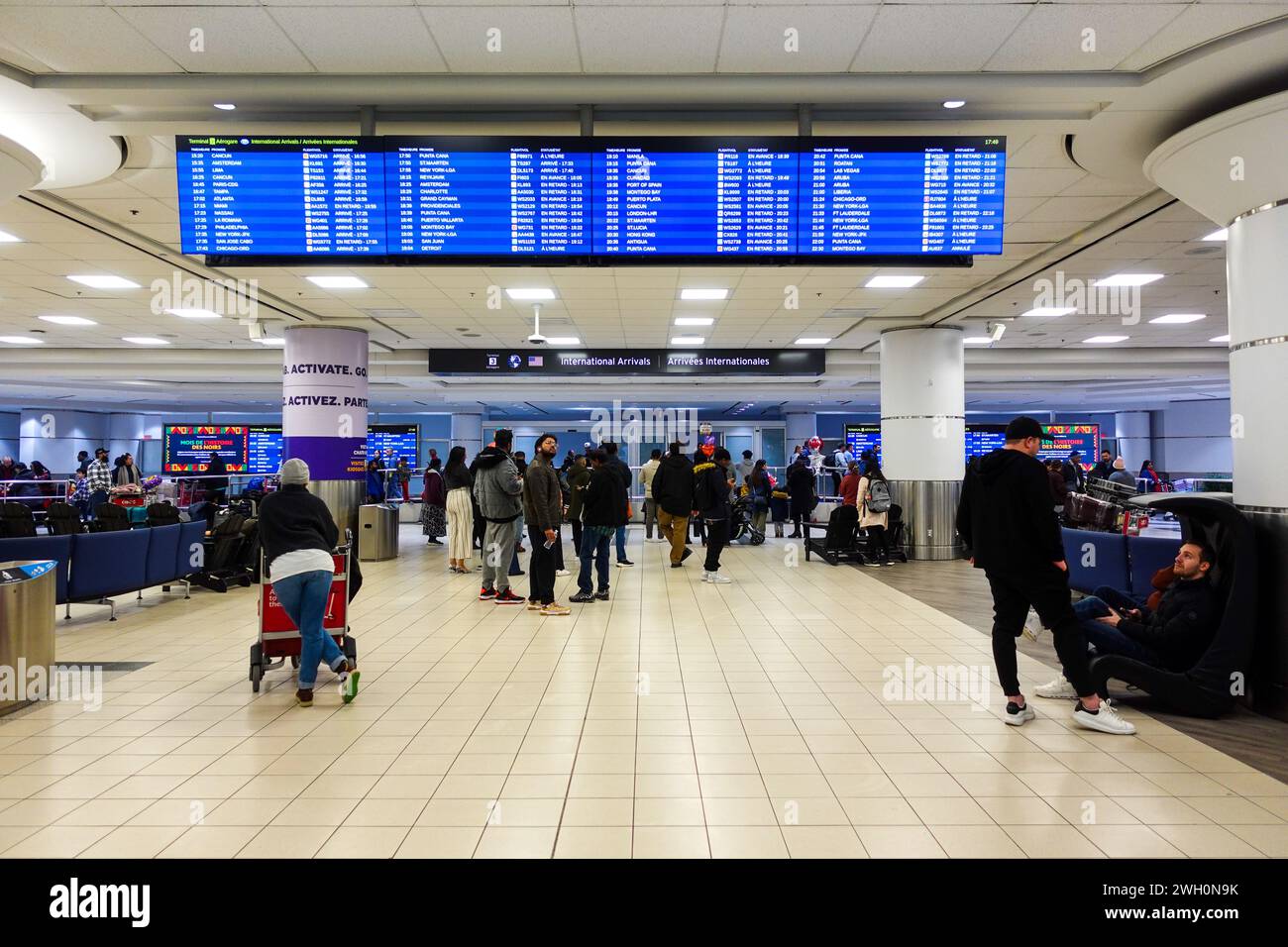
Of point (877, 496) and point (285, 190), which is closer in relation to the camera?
point (285, 190)

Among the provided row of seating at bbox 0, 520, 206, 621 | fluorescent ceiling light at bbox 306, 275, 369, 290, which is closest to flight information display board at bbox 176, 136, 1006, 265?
row of seating at bbox 0, 520, 206, 621

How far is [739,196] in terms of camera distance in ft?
16.1

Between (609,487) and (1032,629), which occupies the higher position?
(609,487)

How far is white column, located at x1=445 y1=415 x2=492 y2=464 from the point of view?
90.8 ft

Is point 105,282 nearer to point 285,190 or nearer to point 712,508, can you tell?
point 285,190

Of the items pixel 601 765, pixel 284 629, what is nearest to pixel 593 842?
pixel 601 765

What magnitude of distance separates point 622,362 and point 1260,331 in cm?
1020

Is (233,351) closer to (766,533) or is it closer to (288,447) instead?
(288,447)

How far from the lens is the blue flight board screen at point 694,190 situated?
486 cm

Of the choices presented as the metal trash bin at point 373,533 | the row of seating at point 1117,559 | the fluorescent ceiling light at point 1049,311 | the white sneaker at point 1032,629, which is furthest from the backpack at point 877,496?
the metal trash bin at point 373,533

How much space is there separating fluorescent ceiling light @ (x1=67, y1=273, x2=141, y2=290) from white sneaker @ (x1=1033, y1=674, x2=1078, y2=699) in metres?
10.7

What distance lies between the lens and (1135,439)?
28.2 metres

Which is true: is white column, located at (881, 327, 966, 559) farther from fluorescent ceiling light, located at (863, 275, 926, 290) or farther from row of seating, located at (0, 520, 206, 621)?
row of seating, located at (0, 520, 206, 621)

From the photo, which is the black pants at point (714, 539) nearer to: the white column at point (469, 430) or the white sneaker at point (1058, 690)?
the white sneaker at point (1058, 690)
